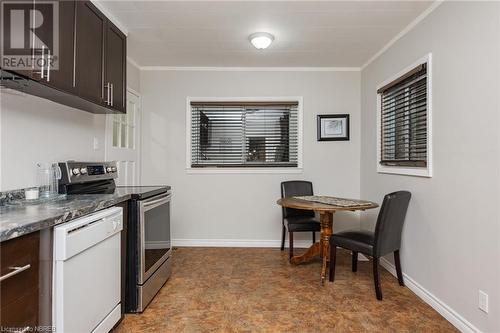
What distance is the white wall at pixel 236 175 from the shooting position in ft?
12.8

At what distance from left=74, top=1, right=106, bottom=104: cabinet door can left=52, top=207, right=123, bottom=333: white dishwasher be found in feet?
2.99

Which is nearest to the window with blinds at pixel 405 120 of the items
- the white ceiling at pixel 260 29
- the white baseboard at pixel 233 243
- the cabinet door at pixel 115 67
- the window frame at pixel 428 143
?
the window frame at pixel 428 143

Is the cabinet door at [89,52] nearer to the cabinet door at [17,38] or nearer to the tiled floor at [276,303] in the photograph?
the cabinet door at [17,38]

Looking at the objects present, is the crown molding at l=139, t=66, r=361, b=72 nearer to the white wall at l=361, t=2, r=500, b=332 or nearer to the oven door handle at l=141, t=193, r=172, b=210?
the white wall at l=361, t=2, r=500, b=332

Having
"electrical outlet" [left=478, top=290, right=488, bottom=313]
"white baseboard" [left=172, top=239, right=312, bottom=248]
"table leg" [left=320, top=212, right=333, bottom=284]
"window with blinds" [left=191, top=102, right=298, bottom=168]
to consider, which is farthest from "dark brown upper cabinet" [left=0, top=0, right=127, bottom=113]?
"electrical outlet" [left=478, top=290, right=488, bottom=313]

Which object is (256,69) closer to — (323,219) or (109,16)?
(109,16)

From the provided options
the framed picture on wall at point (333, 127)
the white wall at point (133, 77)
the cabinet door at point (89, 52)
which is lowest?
the framed picture on wall at point (333, 127)

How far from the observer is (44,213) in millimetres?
1411

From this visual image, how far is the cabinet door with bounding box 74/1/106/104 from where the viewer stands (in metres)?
1.98

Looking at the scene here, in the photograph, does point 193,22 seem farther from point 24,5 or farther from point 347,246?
point 347,246

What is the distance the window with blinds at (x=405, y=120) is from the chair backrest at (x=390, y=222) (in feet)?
1.17

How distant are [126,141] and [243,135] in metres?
1.49

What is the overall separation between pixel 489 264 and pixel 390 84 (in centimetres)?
188

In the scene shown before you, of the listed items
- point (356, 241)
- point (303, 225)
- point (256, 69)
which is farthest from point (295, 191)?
point (256, 69)
